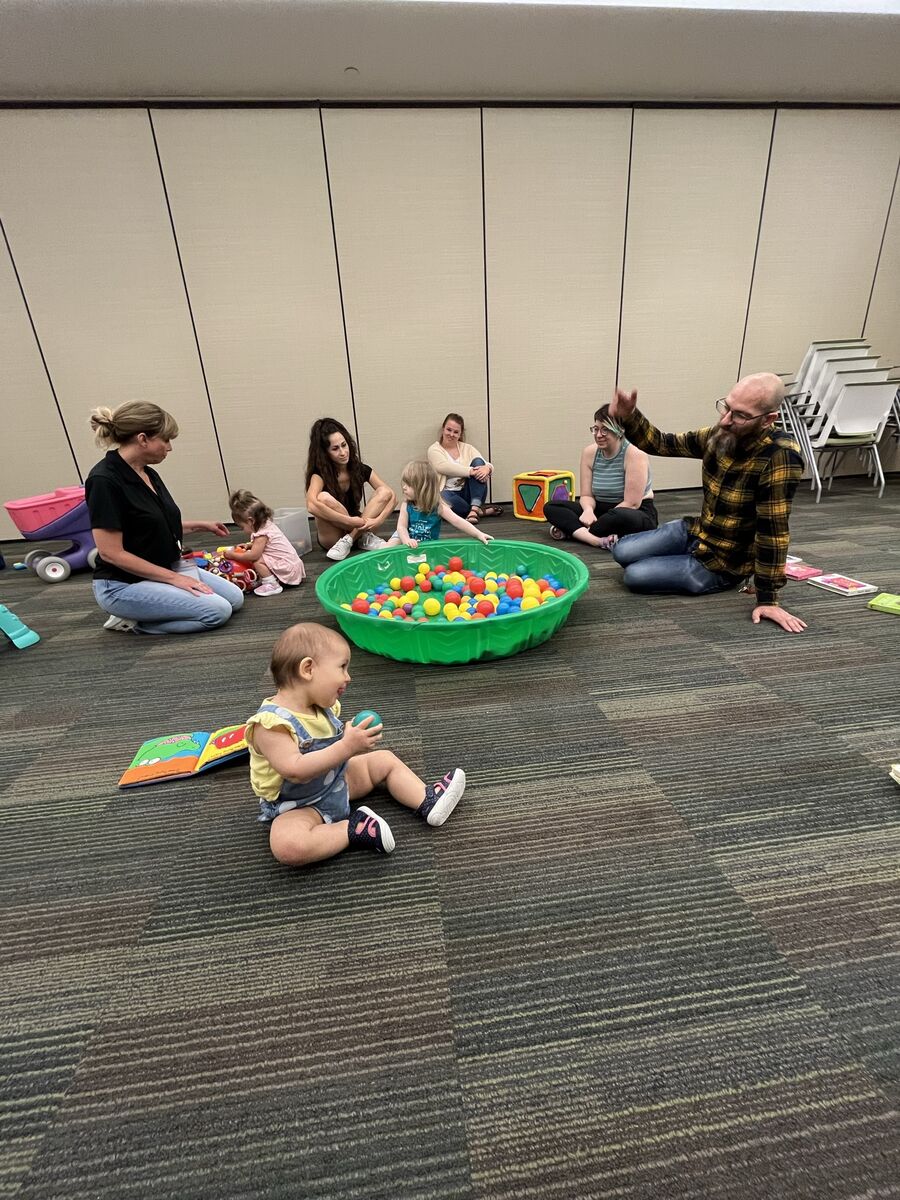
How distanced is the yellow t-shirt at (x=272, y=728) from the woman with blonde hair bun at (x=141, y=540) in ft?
5.14

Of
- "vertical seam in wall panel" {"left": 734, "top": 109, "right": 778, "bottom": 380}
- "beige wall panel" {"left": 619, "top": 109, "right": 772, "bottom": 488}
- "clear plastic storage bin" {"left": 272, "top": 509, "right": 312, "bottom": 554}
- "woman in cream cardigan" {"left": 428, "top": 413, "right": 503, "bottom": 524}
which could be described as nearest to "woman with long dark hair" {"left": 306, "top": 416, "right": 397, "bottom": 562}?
"clear plastic storage bin" {"left": 272, "top": 509, "right": 312, "bottom": 554}

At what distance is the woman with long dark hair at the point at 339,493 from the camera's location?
3312 mm

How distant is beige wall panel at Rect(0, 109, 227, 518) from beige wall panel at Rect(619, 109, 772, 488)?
3.44 meters

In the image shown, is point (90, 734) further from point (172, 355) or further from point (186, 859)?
point (172, 355)

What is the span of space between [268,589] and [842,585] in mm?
2984

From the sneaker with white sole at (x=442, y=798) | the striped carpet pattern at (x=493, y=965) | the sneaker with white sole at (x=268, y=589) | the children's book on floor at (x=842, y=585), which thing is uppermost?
the sneaker with white sole at (x=442, y=798)

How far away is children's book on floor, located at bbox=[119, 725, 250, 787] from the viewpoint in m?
1.64

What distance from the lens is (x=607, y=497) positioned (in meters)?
3.57

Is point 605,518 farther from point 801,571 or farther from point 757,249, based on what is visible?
point 757,249

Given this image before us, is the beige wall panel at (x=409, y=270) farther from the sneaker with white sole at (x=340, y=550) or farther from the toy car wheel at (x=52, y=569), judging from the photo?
the toy car wheel at (x=52, y=569)

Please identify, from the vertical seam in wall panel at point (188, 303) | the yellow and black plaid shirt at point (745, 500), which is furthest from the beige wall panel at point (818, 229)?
the vertical seam in wall panel at point (188, 303)

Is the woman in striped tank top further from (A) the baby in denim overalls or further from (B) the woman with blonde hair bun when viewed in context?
(A) the baby in denim overalls

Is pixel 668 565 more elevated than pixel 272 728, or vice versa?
pixel 272 728

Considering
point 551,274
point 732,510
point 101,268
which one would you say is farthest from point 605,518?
point 101,268
